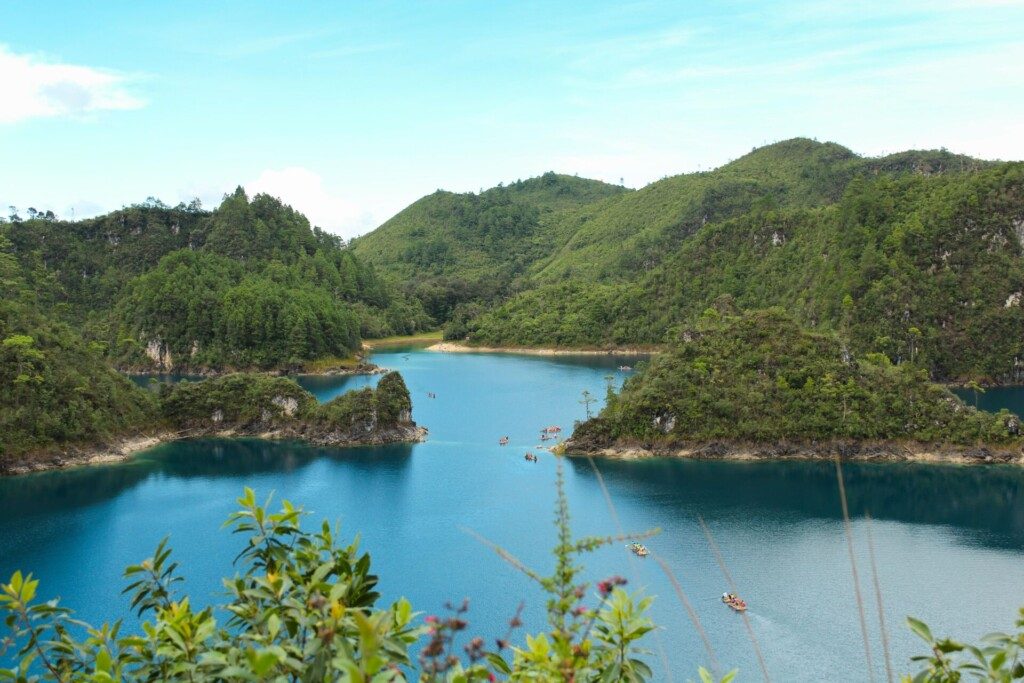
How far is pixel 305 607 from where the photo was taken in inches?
194

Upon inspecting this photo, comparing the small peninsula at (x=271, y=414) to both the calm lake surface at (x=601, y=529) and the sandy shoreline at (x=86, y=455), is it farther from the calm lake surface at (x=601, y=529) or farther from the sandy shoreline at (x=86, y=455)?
the calm lake surface at (x=601, y=529)

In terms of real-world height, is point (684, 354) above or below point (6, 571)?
above

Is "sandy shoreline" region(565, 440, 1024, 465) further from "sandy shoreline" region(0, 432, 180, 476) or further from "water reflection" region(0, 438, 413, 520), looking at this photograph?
"sandy shoreline" region(0, 432, 180, 476)

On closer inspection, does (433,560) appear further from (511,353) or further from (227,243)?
(227,243)

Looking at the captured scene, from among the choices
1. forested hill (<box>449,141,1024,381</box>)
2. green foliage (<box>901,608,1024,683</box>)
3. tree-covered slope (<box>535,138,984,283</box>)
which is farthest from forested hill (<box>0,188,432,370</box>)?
green foliage (<box>901,608,1024,683</box>)

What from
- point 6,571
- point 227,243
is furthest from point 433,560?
point 227,243

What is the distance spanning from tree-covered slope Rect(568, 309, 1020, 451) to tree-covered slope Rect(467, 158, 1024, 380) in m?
26.5

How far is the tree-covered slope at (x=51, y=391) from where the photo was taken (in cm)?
5131

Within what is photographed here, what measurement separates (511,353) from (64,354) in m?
69.7

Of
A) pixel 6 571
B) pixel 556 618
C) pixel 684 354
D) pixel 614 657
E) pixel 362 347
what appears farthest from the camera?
pixel 362 347

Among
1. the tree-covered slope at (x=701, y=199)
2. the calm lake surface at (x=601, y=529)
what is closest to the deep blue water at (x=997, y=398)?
the calm lake surface at (x=601, y=529)

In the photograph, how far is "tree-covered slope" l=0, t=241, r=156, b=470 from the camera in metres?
51.3

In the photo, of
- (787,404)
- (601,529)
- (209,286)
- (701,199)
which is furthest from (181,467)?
(701,199)

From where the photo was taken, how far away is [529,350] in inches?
4786
